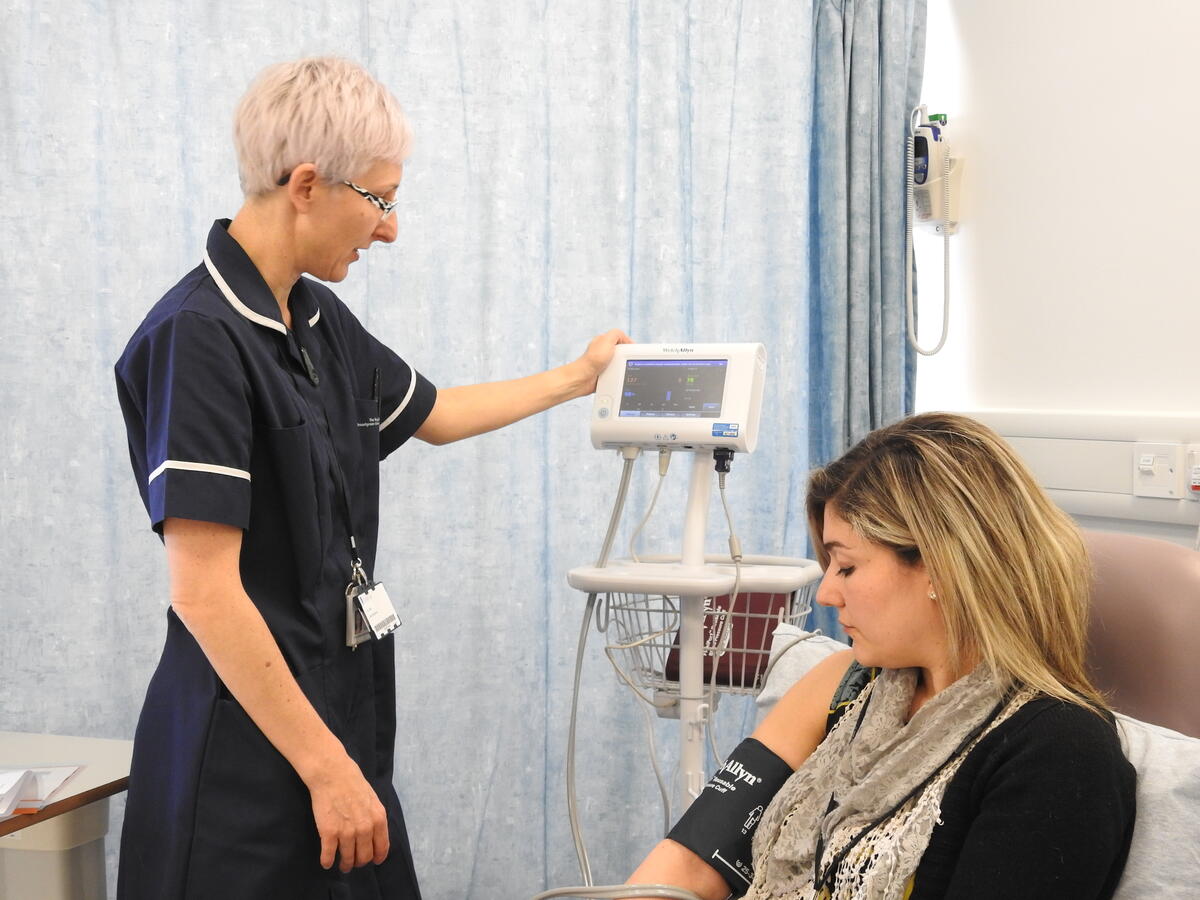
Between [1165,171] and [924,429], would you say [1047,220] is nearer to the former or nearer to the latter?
[1165,171]

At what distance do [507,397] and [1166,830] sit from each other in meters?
1.23

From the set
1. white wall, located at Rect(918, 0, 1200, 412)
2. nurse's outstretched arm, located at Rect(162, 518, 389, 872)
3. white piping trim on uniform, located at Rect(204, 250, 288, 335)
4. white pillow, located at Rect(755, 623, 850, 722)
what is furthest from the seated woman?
white wall, located at Rect(918, 0, 1200, 412)

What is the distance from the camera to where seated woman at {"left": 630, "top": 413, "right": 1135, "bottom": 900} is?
42.4 inches

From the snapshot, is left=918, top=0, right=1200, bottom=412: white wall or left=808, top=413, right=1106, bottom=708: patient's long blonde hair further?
left=918, top=0, right=1200, bottom=412: white wall

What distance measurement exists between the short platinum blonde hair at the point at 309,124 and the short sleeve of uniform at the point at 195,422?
23cm

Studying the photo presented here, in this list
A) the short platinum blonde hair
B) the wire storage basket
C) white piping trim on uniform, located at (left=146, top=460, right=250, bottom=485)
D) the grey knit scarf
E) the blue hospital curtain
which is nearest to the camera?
the grey knit scarf

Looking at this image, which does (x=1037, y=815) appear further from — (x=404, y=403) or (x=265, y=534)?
(x=404, y=403)

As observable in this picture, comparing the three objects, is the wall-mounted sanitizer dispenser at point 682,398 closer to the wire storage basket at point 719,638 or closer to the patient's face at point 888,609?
the wire storage basket at point 719,638

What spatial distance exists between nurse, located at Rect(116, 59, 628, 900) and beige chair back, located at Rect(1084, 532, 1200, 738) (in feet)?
3.00

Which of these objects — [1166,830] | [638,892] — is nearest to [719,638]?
[638,892]

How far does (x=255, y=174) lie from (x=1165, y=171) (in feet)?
5.30

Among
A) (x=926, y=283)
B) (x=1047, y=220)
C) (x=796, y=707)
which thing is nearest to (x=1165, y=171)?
(x=1047, y=220)

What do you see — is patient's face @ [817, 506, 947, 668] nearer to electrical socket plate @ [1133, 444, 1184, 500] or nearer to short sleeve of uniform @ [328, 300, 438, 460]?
short sleeve of uniform @ [328, 300, 438, 460]

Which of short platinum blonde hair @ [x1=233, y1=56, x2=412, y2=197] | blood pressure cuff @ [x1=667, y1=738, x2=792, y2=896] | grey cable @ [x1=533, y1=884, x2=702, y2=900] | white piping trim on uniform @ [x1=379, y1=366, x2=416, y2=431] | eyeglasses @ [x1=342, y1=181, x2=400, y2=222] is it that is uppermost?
short platinum blonde hair @ [x1=233, y1=56, x2=412, y2=197]
